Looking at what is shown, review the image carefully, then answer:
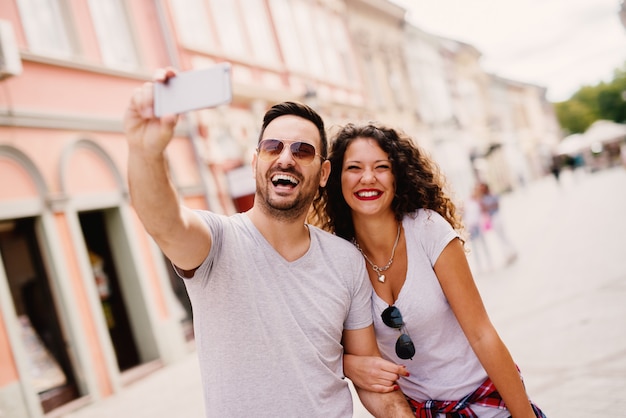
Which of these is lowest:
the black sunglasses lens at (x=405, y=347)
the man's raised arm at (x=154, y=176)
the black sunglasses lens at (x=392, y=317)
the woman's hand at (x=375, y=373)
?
the woman's hand at (x=375, y=373)

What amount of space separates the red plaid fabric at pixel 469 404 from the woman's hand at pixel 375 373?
18 cm

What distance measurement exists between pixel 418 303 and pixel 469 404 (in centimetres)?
46

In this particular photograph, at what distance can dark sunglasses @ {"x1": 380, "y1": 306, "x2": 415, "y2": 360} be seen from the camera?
2.09 metres

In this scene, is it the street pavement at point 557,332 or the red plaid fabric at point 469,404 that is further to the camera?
the street pavement at point 557,332

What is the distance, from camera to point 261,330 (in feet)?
5.88

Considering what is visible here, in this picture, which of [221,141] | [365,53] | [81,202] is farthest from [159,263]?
[365,53]

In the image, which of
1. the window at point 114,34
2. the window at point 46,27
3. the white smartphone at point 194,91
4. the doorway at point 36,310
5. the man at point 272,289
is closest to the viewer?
the white smartphone at point 194,91

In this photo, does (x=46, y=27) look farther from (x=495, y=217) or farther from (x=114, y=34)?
(x=495, y=217)

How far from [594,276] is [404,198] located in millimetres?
5918

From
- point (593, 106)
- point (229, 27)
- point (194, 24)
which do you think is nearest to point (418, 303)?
point (194, 24)

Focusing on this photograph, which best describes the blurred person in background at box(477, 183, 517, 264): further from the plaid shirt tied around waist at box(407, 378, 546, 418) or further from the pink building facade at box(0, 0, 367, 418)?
the plaid shirt tied around waist at box(407, 378, 546, 418)

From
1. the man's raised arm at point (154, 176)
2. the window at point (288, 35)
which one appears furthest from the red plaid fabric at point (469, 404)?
the window at point (288, 35)

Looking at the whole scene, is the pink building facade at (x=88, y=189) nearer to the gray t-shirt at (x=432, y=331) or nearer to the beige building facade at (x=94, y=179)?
the beige building facade at (x=94, y=179)

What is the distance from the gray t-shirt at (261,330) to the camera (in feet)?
5.81
